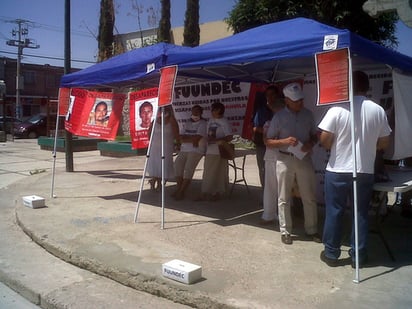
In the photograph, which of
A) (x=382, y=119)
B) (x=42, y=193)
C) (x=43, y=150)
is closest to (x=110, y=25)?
(x=43, y=150)

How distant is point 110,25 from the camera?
24.5m

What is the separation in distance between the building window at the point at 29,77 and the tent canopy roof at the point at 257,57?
163 ft

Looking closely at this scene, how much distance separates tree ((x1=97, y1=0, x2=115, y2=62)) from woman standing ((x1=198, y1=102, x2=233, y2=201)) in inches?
722

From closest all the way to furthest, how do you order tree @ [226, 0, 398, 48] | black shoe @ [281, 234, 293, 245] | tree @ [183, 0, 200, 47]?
black shoe @ [281, 234, 293, 245]
tree @ [226, 0, 398, 48]
tree @ [183, 0, 200, 47]

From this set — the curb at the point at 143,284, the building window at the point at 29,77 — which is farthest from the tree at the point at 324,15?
the building window at the point at 29,77

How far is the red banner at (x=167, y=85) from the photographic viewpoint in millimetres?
5754

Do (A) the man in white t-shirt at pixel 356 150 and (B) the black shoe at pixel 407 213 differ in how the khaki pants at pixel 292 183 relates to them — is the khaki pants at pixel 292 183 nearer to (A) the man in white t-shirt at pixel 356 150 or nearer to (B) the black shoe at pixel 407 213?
Result: (A) the man in white t-shirt at pixel 356 150

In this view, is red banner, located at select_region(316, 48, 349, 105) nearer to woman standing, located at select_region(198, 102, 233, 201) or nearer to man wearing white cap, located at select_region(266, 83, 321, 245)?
man wearing white cap, located at select_region(266, 83, 321, 245)

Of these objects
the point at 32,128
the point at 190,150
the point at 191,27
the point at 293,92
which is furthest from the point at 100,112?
the point at 32,128

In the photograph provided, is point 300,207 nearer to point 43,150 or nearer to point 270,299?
point 270,299

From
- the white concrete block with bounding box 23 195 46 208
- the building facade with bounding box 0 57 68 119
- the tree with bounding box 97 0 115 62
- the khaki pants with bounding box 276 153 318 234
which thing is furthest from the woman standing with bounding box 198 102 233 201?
the building facade with bounding box 0 57 68 119

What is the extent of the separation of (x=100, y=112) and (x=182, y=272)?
468 cm

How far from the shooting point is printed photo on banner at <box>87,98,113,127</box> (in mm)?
7848

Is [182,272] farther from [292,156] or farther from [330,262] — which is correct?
[292,156]
